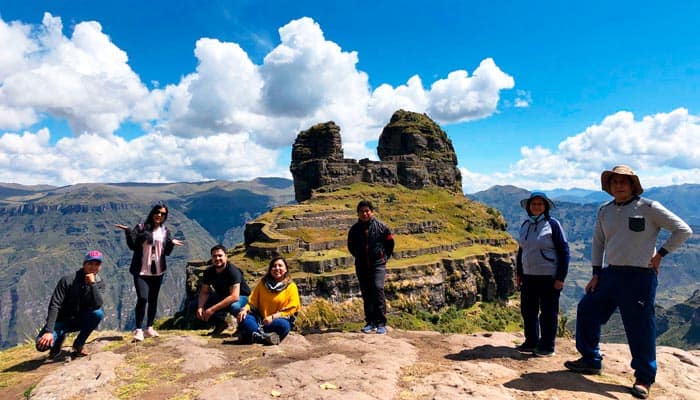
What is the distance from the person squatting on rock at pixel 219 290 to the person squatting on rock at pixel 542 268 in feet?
23.6

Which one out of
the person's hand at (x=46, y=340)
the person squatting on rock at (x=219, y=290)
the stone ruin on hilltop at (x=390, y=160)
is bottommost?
the person's hand at (x=46, y=340)

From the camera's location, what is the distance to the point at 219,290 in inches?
424

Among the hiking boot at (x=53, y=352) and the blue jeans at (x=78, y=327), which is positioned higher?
the blue jeans at (x=78, y=327)

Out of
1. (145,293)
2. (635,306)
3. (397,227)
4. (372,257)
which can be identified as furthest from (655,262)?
(397,227)

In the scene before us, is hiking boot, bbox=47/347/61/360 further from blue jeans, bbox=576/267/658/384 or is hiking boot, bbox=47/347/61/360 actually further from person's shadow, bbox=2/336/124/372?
blue jeans, bbox=576/267/658/384

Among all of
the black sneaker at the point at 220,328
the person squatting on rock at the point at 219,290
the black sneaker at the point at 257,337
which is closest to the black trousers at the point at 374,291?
the black sneaker at the point at 257,337

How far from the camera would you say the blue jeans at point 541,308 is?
8875 mm

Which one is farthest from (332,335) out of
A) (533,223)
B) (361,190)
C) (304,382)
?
(361,190)

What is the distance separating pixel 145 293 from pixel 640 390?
1118 centimetres

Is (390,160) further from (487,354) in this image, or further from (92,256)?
(92,256)

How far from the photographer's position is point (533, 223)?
9.12 metres

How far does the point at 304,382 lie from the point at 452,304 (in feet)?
196

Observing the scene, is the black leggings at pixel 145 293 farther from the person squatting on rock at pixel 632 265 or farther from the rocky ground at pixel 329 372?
the person squatting on rock at pixel 632 265

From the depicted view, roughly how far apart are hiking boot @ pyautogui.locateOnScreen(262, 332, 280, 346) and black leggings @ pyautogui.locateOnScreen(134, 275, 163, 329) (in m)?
3.22
